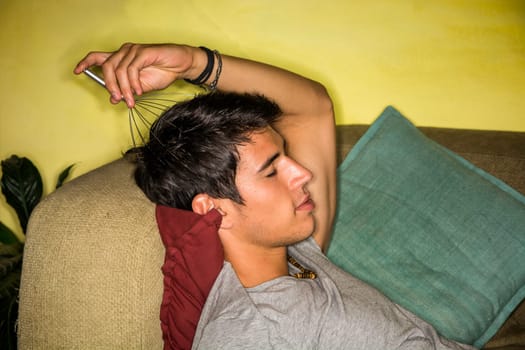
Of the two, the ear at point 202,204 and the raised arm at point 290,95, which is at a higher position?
the raised arm at point 290,95

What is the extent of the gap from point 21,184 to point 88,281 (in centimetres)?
96

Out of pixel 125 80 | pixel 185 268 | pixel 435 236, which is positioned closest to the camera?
pixel 125 80

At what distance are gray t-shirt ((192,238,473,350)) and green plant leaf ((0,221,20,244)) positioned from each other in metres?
1.24

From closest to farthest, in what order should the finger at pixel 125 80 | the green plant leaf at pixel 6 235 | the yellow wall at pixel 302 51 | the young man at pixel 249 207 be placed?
the finger at pixel 125 80
the young man at pixel 249 207
the yellow wall at pixel 302 51
the green plant leaf at pixel 6 235

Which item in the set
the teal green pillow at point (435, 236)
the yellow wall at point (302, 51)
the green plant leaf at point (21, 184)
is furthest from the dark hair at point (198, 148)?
the green plant leaf at point (21, 184)

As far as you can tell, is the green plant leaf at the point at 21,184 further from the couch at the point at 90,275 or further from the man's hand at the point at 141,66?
the man's hand at the point at 141,66

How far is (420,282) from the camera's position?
1.33m

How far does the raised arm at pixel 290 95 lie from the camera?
1.15 metres

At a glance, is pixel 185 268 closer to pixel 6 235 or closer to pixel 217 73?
pixel 217 73

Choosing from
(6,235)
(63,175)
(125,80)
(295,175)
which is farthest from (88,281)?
(6,235)

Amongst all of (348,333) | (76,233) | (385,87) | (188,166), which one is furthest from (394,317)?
(385,87)

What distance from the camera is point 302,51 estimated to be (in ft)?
6.04

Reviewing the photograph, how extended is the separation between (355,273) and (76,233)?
814 millimetres

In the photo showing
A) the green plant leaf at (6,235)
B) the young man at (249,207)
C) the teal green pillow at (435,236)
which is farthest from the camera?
the green plant leaf at (6,235)
